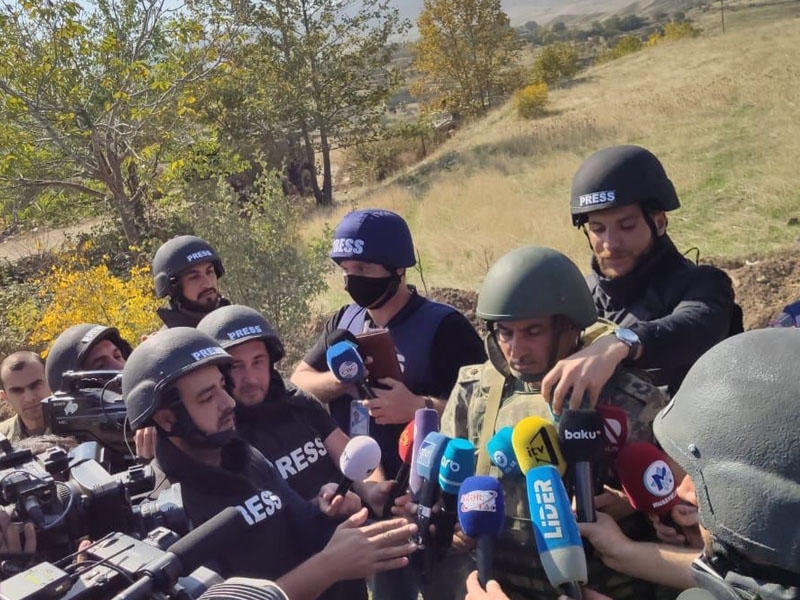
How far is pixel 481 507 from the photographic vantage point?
2139mm

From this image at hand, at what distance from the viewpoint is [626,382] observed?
264 centimetres

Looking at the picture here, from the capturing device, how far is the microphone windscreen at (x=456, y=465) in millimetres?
2375

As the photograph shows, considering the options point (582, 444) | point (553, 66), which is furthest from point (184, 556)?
point (553, 66)

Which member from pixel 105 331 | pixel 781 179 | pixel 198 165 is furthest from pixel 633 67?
pixel 105 331

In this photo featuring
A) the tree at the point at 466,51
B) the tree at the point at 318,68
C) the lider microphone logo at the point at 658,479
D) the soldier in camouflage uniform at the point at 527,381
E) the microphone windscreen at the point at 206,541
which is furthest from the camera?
the tree at the point at 466,51

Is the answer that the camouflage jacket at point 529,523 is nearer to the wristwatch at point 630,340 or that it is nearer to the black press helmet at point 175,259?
the wristwatch at point 630,340

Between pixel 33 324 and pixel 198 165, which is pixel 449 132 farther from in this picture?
pixel 33 324

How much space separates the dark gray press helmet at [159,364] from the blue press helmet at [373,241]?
1.02 m

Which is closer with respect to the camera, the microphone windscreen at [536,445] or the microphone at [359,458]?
the microphone windscreen at [536,445]

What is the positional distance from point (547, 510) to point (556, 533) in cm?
6

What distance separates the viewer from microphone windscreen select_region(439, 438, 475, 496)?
7.79ft

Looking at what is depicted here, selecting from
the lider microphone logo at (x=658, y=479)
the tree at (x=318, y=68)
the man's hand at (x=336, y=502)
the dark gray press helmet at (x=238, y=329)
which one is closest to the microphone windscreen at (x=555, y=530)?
the lider microphone logo at (x=658, y=479)

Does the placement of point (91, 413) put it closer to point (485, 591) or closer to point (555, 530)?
point (485, 591)

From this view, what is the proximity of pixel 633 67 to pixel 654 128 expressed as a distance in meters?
15.7
